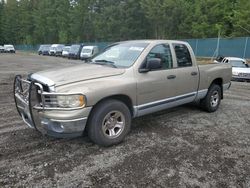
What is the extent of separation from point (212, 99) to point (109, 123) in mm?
3471

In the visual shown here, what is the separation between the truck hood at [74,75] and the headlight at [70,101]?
0.22 metres

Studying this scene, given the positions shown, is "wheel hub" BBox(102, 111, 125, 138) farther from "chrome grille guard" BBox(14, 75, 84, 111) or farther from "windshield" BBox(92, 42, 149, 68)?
"windshield" BBox(92, 42, 149, 68)

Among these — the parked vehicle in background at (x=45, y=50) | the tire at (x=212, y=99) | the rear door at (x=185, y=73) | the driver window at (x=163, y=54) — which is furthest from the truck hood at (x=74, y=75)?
the parked vehicle in background at (x=45, y=50)

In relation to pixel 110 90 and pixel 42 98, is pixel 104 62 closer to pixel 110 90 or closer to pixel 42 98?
pixel 110 90

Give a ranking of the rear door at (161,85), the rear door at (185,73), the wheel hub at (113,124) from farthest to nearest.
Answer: the rear door at (185,73), the rear door at (161,85), the wheel hub at (113,124)

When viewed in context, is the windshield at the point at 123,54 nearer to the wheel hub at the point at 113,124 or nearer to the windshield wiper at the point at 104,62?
the windshield wiper at the point at 104,62

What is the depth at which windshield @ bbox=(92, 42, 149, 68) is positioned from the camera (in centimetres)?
498

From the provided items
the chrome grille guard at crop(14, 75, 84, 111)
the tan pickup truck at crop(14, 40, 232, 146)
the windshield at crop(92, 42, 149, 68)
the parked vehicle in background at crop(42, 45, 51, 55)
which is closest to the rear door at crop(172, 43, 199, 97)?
the tan pickup truck at crop(14, 40, 232, 146)

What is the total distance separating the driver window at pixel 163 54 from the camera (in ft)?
17.3

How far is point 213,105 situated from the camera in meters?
6.93

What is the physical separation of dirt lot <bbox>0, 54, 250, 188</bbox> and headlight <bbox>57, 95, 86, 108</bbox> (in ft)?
2.74

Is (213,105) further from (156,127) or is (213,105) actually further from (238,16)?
(238,16)

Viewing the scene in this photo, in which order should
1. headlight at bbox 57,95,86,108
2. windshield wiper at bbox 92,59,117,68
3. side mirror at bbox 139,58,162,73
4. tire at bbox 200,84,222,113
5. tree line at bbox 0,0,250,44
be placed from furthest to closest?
tree line at bbox 0,0,250,44 < tire at bbox 200,84,222,113 < windshield wiper at bbox 92,59,117,68 < side mirror at bbox 139,58,162,73 < headlight at bbox 57,95,86,108

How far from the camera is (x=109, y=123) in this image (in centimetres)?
452
